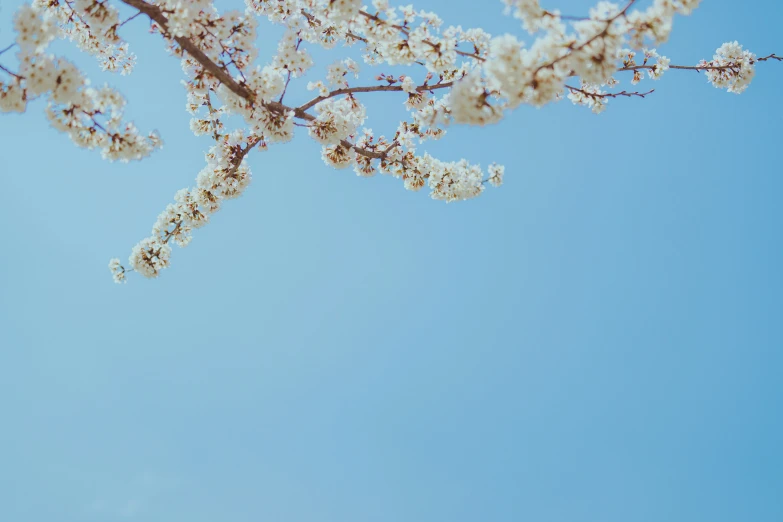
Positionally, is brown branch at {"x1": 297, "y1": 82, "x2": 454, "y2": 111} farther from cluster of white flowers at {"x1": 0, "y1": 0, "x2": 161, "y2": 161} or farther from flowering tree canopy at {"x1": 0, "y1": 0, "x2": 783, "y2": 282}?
cluster of white flowers at {"x1": 0, "y1": 0, "x2": 161, "y2": 161}

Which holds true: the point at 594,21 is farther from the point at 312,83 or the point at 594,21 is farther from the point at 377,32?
the point at 312,83

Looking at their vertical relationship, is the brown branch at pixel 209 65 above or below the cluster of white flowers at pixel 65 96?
above

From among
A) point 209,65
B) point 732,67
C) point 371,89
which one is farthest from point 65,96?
point 732,67

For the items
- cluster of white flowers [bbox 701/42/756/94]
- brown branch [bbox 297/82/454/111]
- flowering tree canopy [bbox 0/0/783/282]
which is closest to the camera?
flowering tree canopy [bbox 0/0/783/282]

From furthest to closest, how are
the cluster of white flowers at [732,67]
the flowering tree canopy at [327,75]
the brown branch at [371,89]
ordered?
1. the cluster of white flowers at [732,67]
2. the brown branch at [371,89]
3. the flowering tree canopy at [327,75]

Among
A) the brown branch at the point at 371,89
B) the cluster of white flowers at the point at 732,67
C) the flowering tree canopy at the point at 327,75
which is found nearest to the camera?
the flowering tree canopy at the point at 327,75

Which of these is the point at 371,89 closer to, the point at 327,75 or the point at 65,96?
the point at 327,75

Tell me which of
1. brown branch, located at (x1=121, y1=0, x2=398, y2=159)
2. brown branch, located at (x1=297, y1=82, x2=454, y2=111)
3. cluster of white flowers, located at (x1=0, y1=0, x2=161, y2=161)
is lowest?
cluster of white flowers, located at (x1=0, y1=0, x2=161, y2=161)

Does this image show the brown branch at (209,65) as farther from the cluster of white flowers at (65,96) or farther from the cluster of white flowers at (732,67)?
the cluster of white flowers at (732,67)

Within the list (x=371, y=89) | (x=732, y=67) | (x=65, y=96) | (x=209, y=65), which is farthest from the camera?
(x=732, y=67)

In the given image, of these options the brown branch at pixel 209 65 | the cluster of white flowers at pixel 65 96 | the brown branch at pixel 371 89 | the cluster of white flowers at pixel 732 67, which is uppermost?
the cluster of white flowers at pixel 732 67

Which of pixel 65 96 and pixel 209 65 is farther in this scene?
pixel 209 65

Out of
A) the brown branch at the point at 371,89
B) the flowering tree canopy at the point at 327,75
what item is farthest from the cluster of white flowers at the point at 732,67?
the brown branch at the point at 371,89

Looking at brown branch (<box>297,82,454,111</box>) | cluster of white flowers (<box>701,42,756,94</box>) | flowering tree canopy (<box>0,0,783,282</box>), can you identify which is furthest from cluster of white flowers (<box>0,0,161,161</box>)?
cluster of white flowers (<box>701,42,756,94</box>)
